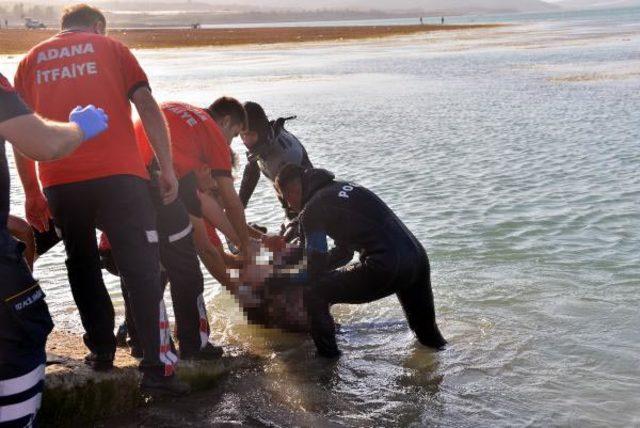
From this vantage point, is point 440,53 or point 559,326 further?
point 440,53

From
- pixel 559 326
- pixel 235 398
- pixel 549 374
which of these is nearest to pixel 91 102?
pixel 235 398

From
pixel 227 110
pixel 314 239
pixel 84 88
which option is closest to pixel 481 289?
pixel 314 239

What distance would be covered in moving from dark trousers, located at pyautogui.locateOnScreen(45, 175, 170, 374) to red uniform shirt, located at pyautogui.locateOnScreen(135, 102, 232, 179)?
66 centimetres

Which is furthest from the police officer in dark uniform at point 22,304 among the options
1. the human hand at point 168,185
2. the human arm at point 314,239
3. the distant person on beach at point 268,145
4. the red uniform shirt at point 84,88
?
the distant person on beach at point 268,145

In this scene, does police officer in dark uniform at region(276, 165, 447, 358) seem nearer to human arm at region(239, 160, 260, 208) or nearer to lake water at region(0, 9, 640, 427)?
lake water at region(0, 9, 640, 427)

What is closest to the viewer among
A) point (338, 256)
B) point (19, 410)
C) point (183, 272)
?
point (19, 410)

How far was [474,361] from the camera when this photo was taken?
445 centimetres

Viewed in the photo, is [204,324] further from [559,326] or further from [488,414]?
[559,326]

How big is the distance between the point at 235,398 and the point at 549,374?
1831mm

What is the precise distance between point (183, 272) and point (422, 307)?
1.52 metres

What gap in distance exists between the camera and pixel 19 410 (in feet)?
8.93

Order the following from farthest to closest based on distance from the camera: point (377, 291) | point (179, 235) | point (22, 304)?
point (377, 291) < point (179, 235) < point (22, 304)

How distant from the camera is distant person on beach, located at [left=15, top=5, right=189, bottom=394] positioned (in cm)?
336

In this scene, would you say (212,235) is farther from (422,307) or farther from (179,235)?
(422,307)
